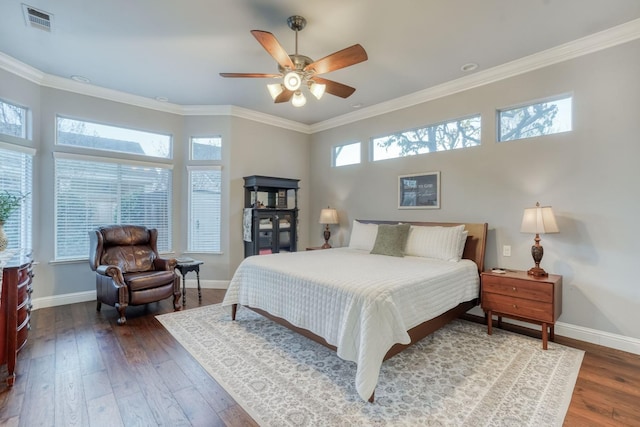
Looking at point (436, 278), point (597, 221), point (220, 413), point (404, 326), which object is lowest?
point (220, 413)

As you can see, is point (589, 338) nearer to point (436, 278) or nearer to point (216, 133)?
point (436, 278)

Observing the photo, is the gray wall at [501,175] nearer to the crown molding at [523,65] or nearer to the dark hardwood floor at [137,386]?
the crown molding at [523,65]

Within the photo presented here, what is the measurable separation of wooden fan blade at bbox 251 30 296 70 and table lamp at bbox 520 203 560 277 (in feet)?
8.89

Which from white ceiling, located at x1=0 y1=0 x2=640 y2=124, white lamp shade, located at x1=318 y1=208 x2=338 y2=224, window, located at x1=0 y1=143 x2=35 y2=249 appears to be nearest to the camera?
white ceiling, located at x1=0 y1=0 x2=640 y2=124

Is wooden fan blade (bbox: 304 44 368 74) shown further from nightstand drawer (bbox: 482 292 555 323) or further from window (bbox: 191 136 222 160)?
window (bbox: 191 136 222 160)

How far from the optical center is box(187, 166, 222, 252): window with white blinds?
5160 millimetres

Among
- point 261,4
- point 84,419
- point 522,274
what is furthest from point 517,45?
point 84,419

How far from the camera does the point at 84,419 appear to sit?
1.87 meters

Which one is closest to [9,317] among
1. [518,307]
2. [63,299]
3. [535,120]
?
[63,299]

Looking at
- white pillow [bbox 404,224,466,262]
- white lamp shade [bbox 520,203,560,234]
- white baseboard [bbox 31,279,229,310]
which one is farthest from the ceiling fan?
white baseboard [bbox 31,279,229,310]

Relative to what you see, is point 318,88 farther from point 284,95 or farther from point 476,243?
point 476,243

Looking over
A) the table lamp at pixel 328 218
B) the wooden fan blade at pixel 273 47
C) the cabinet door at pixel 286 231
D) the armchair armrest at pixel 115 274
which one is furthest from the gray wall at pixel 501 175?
the wooden fan blade at pixel 273 47

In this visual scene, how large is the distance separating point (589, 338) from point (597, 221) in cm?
116

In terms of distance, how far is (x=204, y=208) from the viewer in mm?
5195
